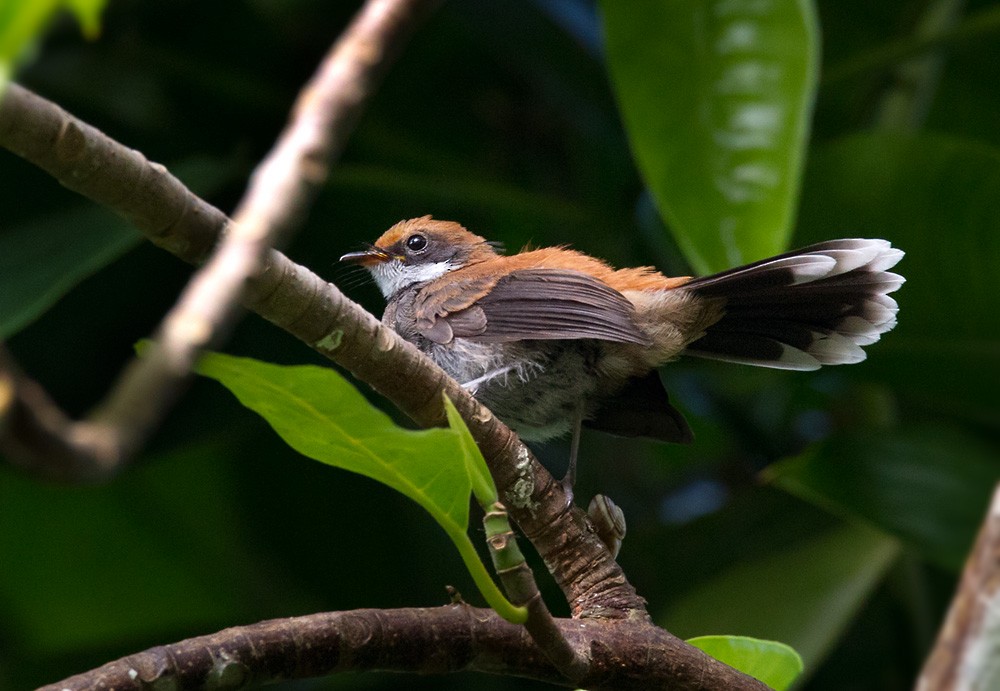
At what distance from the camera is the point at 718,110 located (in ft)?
10.1

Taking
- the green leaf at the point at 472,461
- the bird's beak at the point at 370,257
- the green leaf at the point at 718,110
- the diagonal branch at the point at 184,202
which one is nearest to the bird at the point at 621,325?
the green leaf at the point at 718,110

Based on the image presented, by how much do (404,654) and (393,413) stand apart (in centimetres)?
208

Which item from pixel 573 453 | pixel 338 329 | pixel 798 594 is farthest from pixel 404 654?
pixel 798 594

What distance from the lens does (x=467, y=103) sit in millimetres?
5012

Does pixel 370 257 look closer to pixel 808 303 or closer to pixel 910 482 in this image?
pixel 808 303

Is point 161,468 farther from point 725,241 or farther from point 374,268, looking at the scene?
point 725,241

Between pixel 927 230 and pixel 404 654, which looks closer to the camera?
pixel 404 654

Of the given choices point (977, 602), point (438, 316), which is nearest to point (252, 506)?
point (438, 316)

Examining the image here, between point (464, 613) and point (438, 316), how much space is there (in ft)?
5.09

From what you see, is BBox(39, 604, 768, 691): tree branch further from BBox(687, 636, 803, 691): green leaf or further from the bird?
the bird

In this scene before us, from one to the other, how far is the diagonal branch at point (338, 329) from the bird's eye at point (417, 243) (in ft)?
5.28

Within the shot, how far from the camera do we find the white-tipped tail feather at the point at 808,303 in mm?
2975

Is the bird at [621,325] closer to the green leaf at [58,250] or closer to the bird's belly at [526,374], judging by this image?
the bird's belly at [526,374]

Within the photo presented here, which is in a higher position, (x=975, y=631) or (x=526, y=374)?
(x=526, y=374)
